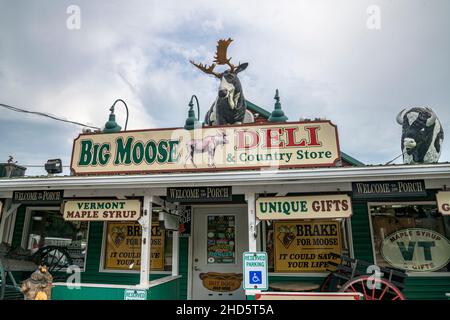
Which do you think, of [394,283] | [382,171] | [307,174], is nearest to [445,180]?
[382,171]

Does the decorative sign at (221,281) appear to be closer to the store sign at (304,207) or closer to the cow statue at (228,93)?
the store sign at (304,207)

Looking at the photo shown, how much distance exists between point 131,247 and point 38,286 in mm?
2555

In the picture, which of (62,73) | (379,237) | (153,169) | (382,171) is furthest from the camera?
(62,73)

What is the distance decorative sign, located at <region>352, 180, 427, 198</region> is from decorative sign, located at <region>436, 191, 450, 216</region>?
205mm

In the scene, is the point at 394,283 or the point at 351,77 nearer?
the point at 394,283

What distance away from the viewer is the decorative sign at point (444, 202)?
15.4 ft

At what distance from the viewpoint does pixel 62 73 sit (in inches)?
381

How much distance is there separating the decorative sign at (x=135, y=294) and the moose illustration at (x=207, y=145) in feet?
7.73

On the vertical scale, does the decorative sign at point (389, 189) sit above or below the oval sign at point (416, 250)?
above

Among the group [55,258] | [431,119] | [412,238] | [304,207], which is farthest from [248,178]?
[55,258]

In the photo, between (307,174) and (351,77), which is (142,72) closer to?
(351,77)

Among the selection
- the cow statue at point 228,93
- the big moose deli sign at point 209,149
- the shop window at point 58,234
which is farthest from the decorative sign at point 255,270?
the shop window at point 58,234

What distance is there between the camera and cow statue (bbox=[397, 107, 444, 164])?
708 cm
